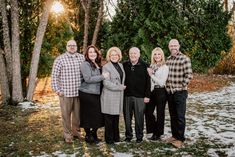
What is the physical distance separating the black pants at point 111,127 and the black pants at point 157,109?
0.65 meters

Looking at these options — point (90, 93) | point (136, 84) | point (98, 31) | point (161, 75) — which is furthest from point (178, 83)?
point (98, 31)

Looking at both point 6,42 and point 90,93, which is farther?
point 6,42

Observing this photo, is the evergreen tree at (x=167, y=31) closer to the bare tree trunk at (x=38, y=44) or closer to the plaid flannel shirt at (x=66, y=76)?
the bare tree trunk at (x=38, y=44)

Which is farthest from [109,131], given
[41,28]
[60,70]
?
[41,28]

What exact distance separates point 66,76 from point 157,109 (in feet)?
5.98

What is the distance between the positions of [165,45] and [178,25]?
Result: 1015mm

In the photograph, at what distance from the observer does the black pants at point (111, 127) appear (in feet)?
21.0

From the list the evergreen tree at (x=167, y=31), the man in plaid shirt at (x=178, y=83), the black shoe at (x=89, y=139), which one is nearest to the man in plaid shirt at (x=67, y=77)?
the black shoe at (x=89, y=139)

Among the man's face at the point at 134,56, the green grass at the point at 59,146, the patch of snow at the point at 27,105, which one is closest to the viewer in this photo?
the green grass at the point at 59,146

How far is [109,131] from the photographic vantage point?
6.49 m

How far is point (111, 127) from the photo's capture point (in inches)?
254

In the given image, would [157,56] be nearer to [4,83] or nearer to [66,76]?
[66,76]

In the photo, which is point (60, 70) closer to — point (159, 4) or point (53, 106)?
point (53, 106)

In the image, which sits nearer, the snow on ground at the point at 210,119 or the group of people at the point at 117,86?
the group of people at the point at 117,86
